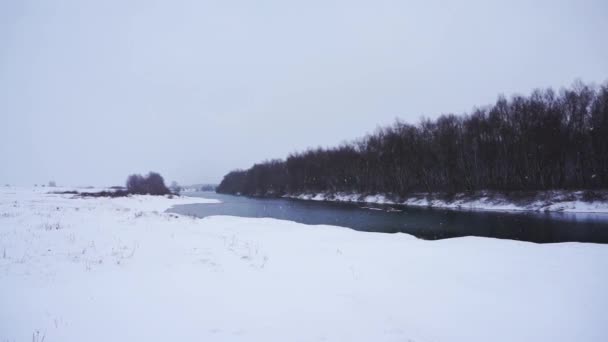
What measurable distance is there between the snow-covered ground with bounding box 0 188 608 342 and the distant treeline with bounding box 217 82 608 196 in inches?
1557

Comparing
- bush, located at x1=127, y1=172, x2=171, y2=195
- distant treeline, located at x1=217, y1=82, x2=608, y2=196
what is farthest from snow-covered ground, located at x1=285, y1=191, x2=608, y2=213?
bush, located at x1=127, y1=172, x2=171, y2=195

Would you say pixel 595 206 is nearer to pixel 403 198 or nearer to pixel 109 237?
pixel 403 198

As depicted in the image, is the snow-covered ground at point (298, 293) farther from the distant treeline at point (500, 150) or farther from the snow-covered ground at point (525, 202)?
the distant treeline at point (500, 150)

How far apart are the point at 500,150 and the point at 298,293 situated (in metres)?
54.1

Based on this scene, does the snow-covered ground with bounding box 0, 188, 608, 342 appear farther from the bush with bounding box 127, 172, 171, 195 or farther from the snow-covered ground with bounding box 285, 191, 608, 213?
the bush with bounding box 127, 172, 171, 195

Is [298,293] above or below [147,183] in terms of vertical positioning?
below

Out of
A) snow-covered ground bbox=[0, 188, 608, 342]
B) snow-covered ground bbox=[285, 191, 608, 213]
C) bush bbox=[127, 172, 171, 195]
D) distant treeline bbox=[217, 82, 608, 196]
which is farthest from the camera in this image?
bush bbox=[127, 172, 171, 195]

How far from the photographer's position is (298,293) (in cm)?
669

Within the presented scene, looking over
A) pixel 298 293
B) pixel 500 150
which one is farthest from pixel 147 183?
pixel 298 293

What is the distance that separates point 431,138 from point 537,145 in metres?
20.3

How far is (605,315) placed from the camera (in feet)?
18.0

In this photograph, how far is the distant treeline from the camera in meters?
38.5

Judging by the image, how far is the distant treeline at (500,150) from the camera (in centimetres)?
3853

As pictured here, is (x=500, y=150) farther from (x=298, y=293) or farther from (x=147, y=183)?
(x=147, y=183)
